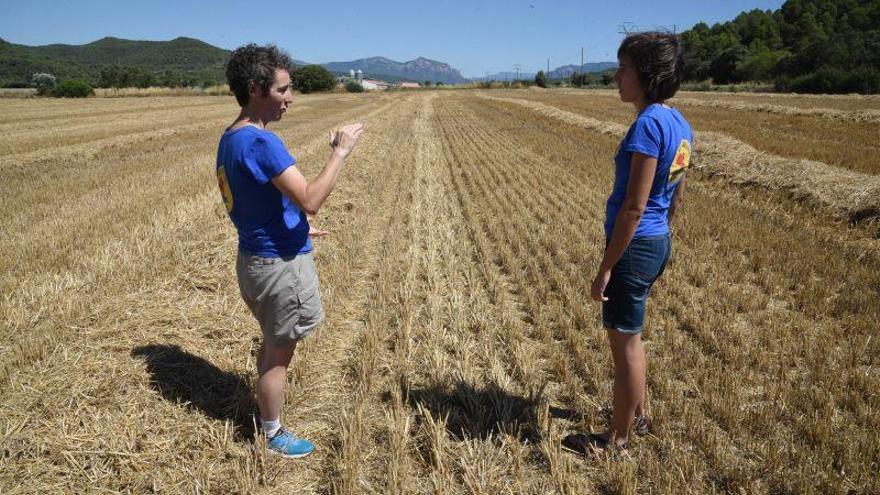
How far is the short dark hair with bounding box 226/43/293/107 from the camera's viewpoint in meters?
2.36

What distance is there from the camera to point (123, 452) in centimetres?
277

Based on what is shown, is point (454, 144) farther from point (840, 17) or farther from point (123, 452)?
point (840, 17)

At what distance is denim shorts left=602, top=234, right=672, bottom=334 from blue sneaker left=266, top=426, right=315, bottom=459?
6.12 feet

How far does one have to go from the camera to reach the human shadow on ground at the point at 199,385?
3.27 m

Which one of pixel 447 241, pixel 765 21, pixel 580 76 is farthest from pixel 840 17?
pixel 447 241

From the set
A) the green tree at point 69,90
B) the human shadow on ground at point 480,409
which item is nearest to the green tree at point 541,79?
the green tree at point 69,90

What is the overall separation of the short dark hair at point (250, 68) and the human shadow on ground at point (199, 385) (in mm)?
1990

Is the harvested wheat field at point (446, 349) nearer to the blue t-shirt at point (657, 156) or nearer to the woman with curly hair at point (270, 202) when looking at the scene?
the woman with curly hair at point (270, 202)

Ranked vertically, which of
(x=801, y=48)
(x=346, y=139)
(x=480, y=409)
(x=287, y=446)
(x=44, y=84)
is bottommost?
(x=480, y=409)

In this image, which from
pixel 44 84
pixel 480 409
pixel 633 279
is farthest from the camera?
pixel 44 84

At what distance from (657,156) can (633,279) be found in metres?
0.63

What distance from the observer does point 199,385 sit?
3.50 metres

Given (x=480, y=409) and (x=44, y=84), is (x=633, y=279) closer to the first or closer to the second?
(x=480, y=409)

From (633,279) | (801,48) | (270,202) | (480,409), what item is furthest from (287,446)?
(801,48)
